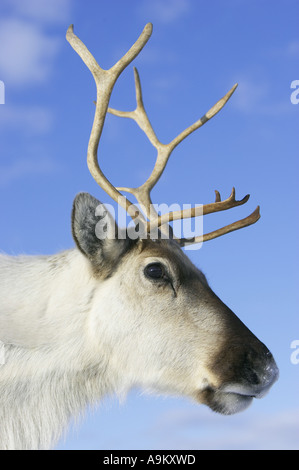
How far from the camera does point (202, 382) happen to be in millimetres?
5922

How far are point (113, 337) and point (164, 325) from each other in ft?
1.71

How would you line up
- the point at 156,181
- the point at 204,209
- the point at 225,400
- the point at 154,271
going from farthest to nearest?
1. the point at 156,181
2. the point at 204,209
3. the point at 154,271
4. the point at 225,400

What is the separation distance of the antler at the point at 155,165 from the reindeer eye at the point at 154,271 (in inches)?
20.9

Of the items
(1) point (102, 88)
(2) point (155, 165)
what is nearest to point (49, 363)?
(2) point (155, 165)

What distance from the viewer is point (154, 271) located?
6.08 meters

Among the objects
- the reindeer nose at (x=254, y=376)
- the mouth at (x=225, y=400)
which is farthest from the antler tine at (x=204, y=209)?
the mouth at (x=225, y=400)

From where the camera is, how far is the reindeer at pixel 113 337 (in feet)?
19.3

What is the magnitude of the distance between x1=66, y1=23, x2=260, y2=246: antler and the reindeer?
53cm

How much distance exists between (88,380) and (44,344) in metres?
Answer: 0.58

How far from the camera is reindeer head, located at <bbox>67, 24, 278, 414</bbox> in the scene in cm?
583

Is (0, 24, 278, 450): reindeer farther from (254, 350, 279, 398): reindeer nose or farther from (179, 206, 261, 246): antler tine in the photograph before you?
(179, 206, 261, 246): antler tine

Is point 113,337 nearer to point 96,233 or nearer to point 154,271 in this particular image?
point 154,271

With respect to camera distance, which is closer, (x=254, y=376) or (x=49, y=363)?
(x=254, y=376)

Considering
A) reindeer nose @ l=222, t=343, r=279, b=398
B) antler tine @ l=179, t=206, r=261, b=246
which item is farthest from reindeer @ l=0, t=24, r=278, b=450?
antler tine @ l=179, t=206, r=261, b=246
